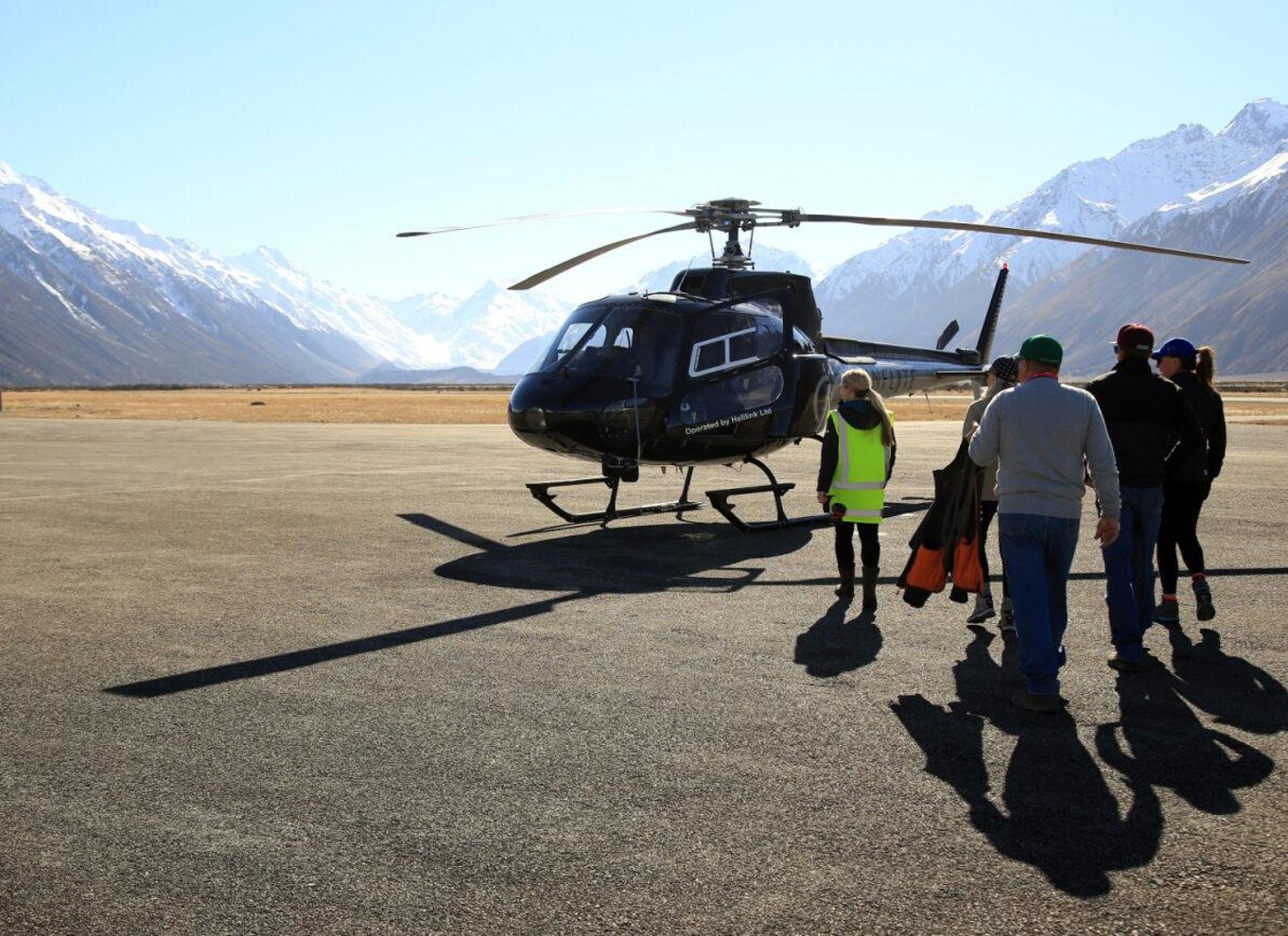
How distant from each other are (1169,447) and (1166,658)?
1388mm

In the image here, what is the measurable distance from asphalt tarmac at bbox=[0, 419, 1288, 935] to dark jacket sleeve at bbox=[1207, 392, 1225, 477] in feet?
3.80

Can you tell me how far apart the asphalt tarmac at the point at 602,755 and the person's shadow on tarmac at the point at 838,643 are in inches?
1.5

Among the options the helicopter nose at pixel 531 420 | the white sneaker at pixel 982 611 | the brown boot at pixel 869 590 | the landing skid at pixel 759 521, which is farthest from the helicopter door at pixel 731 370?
the white sneaker at pixel 982 611

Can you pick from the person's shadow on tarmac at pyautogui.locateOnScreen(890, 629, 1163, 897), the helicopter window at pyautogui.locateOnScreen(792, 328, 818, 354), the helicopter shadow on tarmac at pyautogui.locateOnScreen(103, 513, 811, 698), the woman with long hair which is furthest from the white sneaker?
the helicopter window at pyautogui.locateOnScreen(792, 328, 818, 354)

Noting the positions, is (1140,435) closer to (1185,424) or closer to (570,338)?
(1185,424)

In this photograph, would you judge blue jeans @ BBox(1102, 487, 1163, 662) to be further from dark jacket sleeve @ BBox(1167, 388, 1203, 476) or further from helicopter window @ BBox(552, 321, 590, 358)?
helicopter window @ BBox(552, 321, 590, 358)

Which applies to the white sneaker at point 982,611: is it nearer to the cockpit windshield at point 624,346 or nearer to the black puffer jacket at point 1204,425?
the black puffer jacket at point 1204,425

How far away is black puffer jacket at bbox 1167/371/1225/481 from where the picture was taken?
8.61 meters

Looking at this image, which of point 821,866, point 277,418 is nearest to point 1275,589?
point 821,866

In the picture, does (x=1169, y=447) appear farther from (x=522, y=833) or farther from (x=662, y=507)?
(x=662, y=507)

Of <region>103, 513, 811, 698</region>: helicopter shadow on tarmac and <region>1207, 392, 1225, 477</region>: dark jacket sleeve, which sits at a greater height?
<region>1207, 392, 1225, 477</region>: dark jacket sleeve

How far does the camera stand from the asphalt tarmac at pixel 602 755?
4180 mm

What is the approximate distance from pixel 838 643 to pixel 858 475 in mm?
1881

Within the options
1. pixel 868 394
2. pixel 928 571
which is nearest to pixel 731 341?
pixel 868 394
